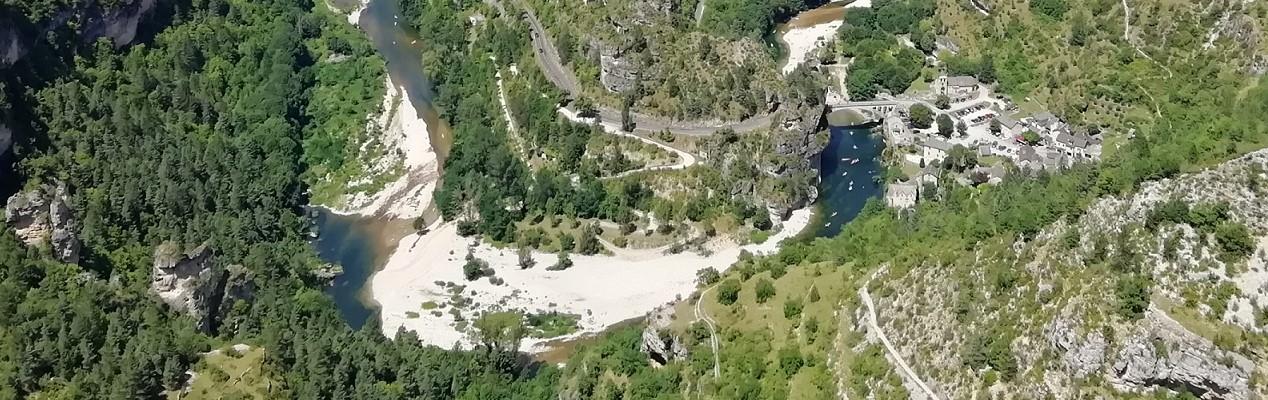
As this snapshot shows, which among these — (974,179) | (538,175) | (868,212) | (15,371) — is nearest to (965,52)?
(974,179)

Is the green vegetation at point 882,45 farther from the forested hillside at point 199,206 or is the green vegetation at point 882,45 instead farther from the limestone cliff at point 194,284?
the limestone cliff at point 194,284

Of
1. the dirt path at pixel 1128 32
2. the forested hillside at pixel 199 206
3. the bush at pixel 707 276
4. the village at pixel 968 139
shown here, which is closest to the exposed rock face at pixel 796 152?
the village at pixel 968 139

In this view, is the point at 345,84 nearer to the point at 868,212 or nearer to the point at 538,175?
the point at 538,175

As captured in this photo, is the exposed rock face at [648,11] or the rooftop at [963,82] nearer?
Answer: the exposed rock face at [648,11]

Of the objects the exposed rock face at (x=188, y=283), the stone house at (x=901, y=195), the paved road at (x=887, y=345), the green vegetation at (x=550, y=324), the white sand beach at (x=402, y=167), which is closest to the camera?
the paved road at (x=887, y=345)

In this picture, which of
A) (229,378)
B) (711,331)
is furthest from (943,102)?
(229,378)

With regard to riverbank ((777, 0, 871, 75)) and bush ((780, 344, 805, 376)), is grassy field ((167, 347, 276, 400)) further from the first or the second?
riverbank ((777, 0, 871, 75))
